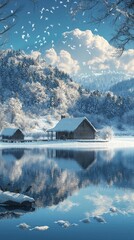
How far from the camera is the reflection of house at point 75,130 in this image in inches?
3322

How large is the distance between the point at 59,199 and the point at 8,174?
8.34 m

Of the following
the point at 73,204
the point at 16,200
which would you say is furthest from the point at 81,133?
the point at 16,200

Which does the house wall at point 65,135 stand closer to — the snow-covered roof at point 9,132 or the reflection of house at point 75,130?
the reflection of house at point 75,130

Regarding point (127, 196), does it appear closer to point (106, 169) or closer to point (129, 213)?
point (129, 213)

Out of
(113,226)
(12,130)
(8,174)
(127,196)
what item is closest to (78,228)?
(113,226)

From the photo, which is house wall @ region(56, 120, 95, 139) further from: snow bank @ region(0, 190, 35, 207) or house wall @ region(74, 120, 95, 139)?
snow bank @ region(0, 190, 35, 207)

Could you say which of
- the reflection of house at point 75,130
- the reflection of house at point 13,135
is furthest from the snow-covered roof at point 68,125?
the reflection of house at point 13,135

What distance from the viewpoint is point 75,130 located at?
3310 inches

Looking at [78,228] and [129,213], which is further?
[129,213]

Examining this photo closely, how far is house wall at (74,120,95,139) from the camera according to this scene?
84.7 m

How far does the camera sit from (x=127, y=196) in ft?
58.4

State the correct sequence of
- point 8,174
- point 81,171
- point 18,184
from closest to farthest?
point 18,184
point 8,174
point 81,171

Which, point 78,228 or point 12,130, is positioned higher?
point 12,130

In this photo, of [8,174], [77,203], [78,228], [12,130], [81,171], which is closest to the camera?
[78,228]
